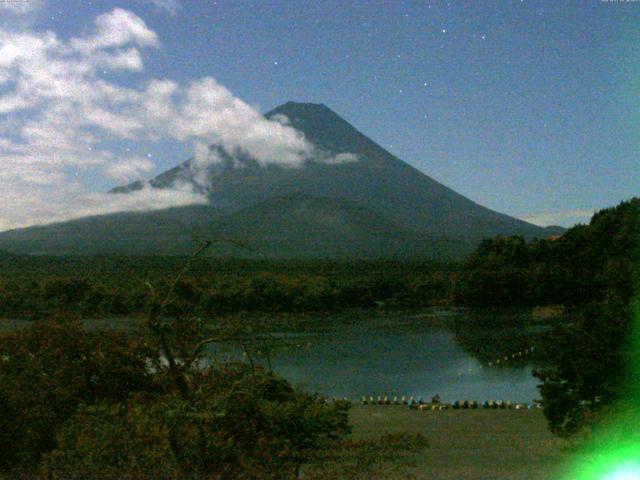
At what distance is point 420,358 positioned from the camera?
2525 centimetres

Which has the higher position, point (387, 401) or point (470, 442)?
point (470, 442)

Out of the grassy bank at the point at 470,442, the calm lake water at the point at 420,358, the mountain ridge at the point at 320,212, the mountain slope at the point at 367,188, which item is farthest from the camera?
the mountain slope at the point at 367,188

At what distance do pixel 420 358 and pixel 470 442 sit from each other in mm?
15179

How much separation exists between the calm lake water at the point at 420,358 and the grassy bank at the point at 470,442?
2.43 metres

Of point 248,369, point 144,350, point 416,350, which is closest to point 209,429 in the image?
point 248,369

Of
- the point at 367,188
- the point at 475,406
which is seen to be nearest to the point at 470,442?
the point at 475,406

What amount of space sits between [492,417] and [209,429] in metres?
9.94

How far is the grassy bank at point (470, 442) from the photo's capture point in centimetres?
667

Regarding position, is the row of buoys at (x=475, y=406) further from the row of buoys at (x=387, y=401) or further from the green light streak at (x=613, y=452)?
the green light streak at (x=613, y=452)

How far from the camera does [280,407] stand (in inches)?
207

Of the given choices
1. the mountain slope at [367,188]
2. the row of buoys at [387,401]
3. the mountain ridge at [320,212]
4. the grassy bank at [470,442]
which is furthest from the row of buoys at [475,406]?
the mountain slope at [367,188]

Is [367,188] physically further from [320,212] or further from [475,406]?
[475,406]

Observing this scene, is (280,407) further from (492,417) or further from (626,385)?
(492,417)

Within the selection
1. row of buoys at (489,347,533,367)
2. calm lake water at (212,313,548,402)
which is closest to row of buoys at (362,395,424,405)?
calm lake water at (212,313,548,402)
